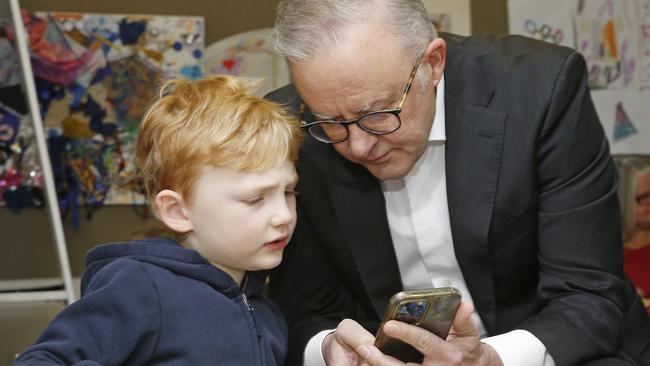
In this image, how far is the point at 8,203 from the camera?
10.1 feet

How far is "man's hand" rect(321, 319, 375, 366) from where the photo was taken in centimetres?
156

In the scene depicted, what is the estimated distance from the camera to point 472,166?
5.95ft

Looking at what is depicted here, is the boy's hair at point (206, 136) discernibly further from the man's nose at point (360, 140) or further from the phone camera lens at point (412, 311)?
the phone camera lens at point (412, 311)

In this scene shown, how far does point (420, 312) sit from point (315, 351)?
430mm

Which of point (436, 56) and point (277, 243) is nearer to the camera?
point (277, 243)

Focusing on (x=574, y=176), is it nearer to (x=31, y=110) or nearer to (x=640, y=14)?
(x=31, y=110)

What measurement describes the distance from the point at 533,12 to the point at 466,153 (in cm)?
215

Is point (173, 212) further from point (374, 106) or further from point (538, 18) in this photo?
point (538, 18)

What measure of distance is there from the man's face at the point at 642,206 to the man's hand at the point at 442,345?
237 cm

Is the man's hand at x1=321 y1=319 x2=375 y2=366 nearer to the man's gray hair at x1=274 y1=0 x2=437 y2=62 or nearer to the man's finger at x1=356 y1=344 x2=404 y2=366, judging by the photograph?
the man's finger at x1=356 y1=344 x2=404 y2=366

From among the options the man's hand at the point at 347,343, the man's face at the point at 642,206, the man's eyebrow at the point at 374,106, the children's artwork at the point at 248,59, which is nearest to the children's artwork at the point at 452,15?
the children's artwork at the point at 248,59

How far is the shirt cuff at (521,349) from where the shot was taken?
167 centimetres

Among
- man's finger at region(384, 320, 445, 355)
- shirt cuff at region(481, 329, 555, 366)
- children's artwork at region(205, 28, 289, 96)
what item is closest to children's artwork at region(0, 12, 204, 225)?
children's artwork at region(205, 28, 289, 96)

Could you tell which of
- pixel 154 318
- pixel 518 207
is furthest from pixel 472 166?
pixel 154 318
